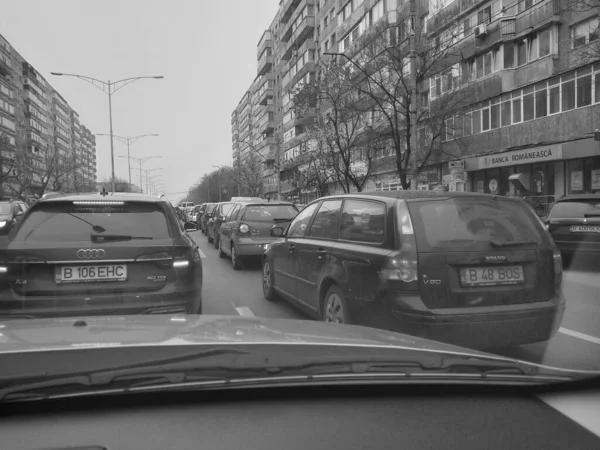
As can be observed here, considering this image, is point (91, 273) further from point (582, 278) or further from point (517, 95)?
point (517, 95)

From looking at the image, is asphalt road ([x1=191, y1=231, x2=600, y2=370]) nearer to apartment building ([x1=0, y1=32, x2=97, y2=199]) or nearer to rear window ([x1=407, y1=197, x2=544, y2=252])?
rear window ([x1=407, y1=197, x2=544, y2=252])

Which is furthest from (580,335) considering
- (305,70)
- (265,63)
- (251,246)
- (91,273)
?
(265,63)

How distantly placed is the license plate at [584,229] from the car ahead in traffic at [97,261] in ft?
29.5

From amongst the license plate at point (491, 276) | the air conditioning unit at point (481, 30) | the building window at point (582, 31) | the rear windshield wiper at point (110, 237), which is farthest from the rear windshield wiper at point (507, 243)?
the air conditioning unit at point (481, 30)

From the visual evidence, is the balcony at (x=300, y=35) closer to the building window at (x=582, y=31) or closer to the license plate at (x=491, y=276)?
the building window at (x=582, y=31)

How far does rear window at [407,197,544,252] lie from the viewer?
4328mm

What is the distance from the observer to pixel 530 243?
14.8ft

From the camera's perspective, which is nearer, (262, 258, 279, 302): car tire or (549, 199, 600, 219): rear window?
(262, 258, 279, 302): car tire

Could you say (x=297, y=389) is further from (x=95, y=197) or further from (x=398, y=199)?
(x=95, y=197)

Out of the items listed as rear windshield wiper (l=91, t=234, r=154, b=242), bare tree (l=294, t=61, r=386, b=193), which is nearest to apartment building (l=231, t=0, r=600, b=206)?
bare tree (l=294, t=61, r=386, b=193)

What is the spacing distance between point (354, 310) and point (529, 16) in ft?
84.5

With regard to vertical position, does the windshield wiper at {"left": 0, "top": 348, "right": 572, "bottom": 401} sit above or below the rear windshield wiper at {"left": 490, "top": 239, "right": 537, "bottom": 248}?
below

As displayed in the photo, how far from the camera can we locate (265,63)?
86.5 m

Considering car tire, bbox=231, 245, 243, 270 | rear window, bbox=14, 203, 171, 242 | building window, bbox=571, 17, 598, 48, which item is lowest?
car tire, bbox=231, 245, 243, 270
